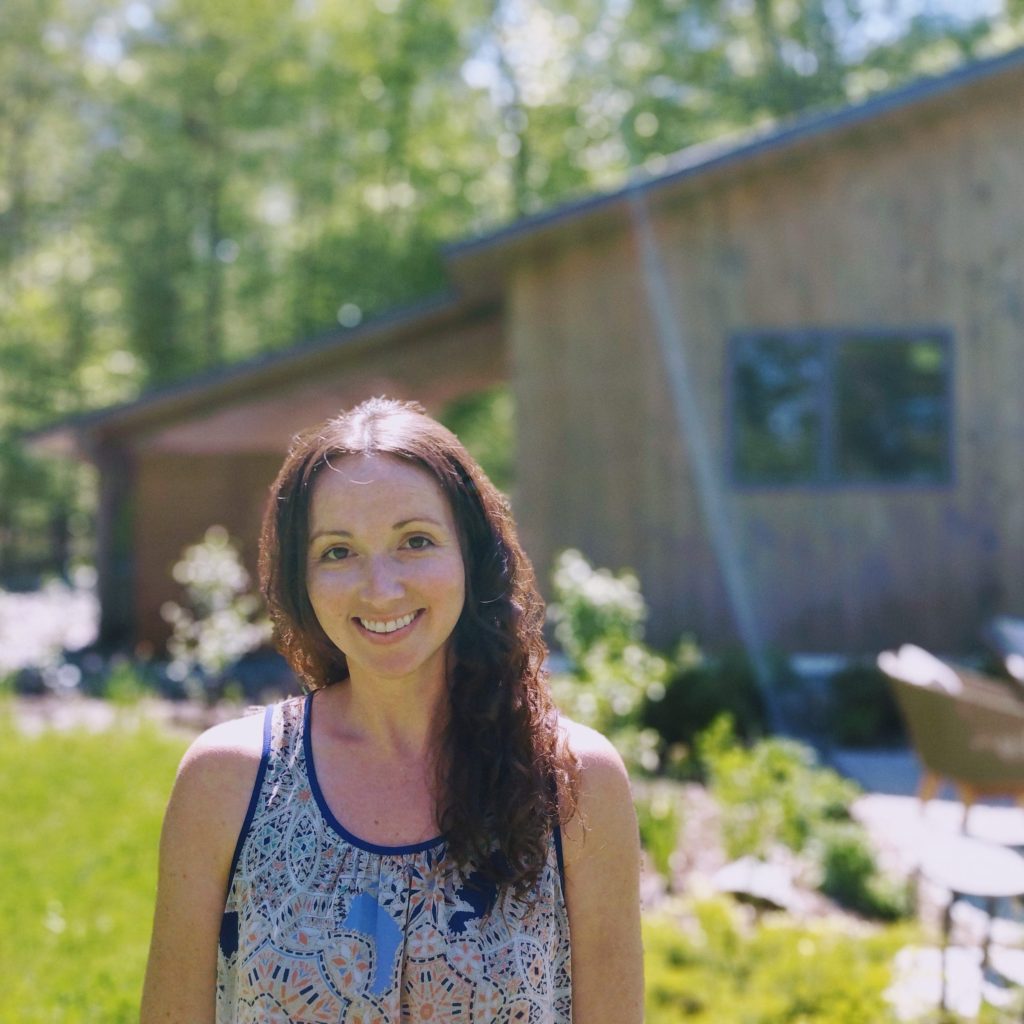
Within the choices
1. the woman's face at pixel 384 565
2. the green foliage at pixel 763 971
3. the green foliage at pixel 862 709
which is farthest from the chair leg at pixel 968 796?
the woman's face at pixel 384 565

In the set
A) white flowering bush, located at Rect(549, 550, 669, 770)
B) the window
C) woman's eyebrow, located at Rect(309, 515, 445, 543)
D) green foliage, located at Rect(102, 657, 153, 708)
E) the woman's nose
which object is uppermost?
the window

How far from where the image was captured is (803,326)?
965 centimetres

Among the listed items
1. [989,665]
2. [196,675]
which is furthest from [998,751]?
[196,675]

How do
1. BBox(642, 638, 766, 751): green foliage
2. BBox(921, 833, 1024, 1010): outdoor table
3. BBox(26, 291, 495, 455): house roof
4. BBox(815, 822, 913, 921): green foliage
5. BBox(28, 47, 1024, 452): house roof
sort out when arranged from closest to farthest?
BBox(921, 833, 1024, 1010): outdoor table, BBox(815, 822, 913, 921): green foliage, BBox(642, 638, 766, 751): green foliage, BBox(28, 47, 1024, 452): house roof, BBox(26, 291, 495, 455): house roof

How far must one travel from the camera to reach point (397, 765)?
1.93m

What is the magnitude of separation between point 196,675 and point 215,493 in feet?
11.2

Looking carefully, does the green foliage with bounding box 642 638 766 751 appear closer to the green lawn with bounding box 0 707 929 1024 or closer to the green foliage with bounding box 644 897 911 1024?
the green lawn with bounding box 0 707 929 1024

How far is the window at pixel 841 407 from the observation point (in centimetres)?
955

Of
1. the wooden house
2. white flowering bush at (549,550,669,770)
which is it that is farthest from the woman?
the wooden house

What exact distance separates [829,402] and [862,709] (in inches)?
101

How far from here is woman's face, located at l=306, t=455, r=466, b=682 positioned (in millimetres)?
1888

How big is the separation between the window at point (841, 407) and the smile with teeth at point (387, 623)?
311 inches

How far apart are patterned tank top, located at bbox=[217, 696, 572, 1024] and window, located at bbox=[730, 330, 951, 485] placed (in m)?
7.99

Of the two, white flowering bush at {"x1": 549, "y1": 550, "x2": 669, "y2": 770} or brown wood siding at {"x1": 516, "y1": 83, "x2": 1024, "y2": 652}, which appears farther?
brown wood siding at {"x1": 516, "y1": 83, "x2": 1024, "y2": 652}
